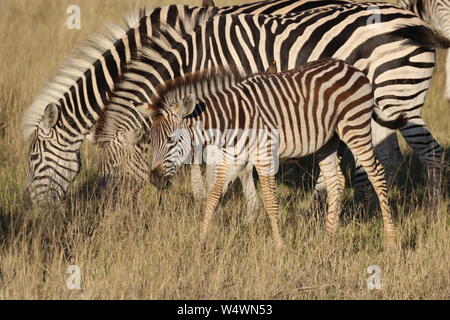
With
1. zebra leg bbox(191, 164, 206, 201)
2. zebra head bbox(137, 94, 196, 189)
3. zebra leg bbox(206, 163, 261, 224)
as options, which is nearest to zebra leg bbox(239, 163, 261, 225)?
zebra leg bbox(206, 163, 261, 224)

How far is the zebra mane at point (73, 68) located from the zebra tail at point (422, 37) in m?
2.43

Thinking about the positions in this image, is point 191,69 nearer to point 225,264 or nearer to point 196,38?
point 196,38

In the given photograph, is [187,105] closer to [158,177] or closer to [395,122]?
[158,177]

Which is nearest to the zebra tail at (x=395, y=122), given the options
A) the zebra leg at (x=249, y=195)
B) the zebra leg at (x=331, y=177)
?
the zebra leg at (x=331, y=177)

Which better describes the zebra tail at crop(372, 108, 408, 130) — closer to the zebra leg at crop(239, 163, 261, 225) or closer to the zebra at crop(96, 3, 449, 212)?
the zebra at crop(96, 3, 449, 212)

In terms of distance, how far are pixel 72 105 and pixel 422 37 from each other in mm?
3131

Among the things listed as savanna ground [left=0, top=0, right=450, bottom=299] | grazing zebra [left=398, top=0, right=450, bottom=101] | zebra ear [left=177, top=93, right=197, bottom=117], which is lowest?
savanna ground [left=0, top=0, right=450, bottom=299]

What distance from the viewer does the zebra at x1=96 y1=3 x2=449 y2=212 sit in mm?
7426

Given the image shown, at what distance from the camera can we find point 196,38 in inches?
300

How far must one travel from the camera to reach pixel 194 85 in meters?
6.47

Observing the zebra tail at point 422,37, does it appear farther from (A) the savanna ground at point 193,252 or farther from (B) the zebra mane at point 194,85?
(B) the zebra mane at point 194,85

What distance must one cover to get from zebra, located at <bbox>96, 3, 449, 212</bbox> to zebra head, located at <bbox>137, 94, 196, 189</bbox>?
4.02 ft

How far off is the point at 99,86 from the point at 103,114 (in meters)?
0.28
